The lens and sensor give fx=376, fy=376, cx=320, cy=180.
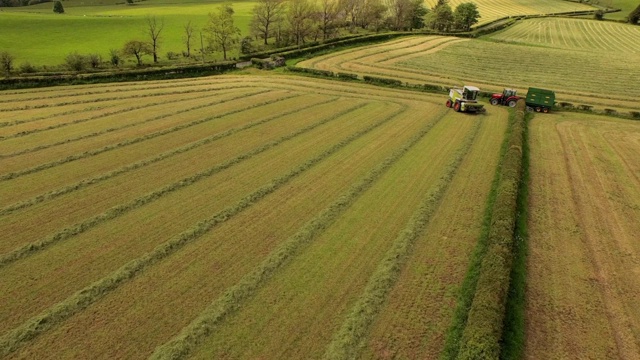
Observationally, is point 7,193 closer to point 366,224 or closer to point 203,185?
point 203,185

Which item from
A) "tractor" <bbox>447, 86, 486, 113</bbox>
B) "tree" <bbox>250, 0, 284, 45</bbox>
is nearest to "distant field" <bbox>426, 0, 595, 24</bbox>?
"tree" <bbox>250, 0, 284, 45</bbox>

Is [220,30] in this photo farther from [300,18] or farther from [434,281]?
[434,281]

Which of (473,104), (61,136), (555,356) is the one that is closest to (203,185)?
(61,136)

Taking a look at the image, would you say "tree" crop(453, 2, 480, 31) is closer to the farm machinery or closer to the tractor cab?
the farm machinery

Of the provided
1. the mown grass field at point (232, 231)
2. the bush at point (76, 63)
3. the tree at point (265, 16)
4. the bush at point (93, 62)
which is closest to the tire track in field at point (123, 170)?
the mown grass field at point (232, 231)

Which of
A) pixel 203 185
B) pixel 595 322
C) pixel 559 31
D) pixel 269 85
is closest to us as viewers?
pixel 595 322

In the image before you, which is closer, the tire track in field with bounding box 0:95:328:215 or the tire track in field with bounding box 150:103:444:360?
the tire track in field with bounding box 150:103:444:360

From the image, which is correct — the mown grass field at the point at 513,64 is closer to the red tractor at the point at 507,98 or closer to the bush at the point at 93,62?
the red tractor at the point at 507,98
